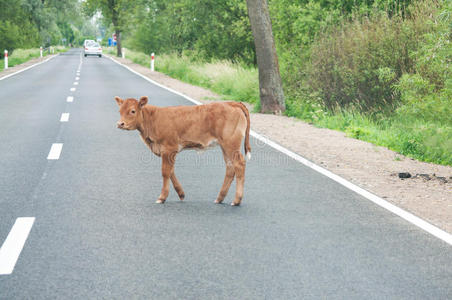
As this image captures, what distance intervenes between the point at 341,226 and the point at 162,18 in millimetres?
39257

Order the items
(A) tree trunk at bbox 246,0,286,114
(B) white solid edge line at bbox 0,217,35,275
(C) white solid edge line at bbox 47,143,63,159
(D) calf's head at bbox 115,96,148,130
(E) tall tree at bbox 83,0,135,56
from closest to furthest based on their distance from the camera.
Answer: (B) white solid edge line at bbox 0,217,35,275 → (D) calf's head at bbox 115,96,148,130 → (C) white solid edge line at bbox 47,143,63,159 → (A) tree trunk at bbox 246,0,286,114 → (E) tall tree at bbox 83,0,135,56

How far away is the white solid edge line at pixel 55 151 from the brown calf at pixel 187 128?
380 centimetres

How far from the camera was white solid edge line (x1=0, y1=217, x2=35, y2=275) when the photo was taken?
451 cm

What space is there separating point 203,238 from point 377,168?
14.3ft


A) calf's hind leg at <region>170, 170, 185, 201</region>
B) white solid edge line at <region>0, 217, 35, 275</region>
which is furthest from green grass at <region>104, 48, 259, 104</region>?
white solid edge line at <region>0, 217, 35, 275</region>

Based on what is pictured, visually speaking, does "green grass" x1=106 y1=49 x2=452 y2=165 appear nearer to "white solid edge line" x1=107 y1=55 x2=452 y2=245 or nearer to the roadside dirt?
the roadside dirt

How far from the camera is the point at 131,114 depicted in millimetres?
6051

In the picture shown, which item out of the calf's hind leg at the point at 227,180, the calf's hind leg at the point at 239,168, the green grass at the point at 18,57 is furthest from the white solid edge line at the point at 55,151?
the green grass at the point at 18,57

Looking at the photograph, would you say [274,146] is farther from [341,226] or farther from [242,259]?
[242,259]

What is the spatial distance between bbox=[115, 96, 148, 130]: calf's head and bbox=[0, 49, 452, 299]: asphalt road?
92 cm

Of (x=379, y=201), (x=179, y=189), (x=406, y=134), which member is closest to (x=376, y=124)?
(x=406, y=134)

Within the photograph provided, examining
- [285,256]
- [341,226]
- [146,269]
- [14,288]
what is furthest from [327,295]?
[14,288]

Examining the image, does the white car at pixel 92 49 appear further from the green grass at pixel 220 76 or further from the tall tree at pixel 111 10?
the green grass at pixel 220 76

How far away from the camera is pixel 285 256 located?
15.7 feet
